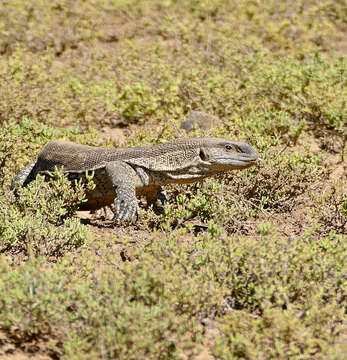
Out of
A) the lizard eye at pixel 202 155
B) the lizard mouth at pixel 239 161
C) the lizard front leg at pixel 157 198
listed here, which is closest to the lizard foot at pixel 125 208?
the lizard front leg at pixel 157 198

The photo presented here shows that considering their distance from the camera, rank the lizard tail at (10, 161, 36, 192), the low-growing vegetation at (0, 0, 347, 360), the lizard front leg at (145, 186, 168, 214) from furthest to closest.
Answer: the lizard tail at (10, 161, 36, 192) < the lizard front leg at (145, 186, 168, 214) < the low-growing vegetation at (0, 0, 347, 360)

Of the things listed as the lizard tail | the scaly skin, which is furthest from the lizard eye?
the lizard tail

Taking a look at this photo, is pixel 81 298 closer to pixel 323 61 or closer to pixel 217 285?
pixel 217 285

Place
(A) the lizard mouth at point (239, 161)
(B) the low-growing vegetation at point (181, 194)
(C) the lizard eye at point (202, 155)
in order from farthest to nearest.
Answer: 1. (C) the lizard eye at point (202, 155)
2. (A) the lizard mouth at point (239, 161)
3. (B) the low-growing vegetation at point (181, 194)

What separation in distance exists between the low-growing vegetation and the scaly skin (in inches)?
8.2

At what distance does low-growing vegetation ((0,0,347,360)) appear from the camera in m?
3.34

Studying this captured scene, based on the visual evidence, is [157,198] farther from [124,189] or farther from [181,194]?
[124,189]

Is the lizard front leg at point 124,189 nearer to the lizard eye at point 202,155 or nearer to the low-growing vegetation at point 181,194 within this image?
the low-growing vegetation at point 181,194

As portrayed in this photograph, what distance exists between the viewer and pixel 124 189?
5.23 metres

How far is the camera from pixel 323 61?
917cm

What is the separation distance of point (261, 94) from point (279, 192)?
282 centimetres

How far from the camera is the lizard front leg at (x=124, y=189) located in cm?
514

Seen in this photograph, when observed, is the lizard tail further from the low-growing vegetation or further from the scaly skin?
the scaly skin

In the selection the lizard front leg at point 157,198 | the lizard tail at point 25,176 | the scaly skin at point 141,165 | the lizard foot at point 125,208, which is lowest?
the lizard tail at point 25,176
